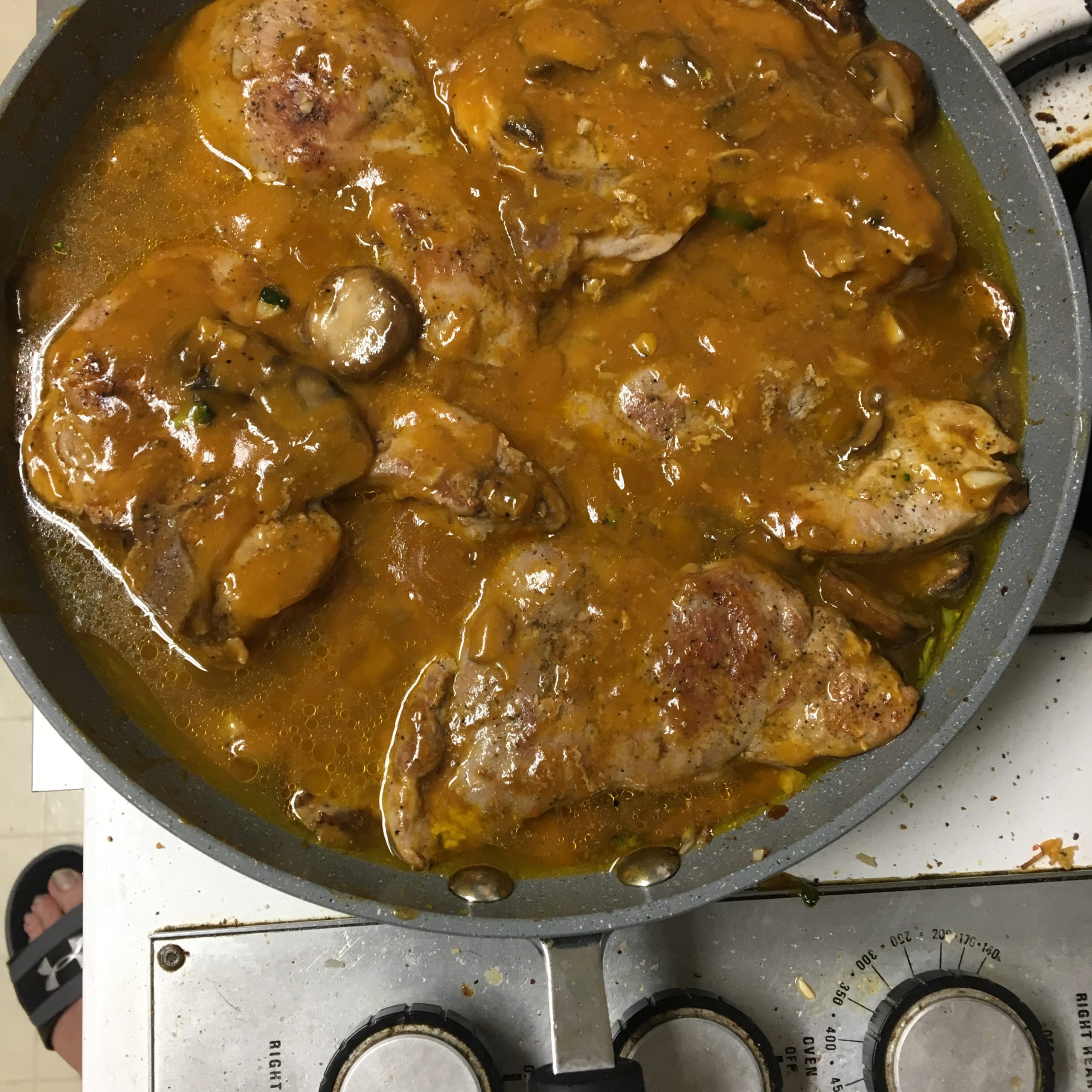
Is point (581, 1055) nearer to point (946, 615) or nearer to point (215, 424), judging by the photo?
point (946, 615)

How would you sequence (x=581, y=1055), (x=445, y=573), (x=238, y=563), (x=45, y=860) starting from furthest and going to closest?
(x=45, y=860), (x=445, y=573), (x=238, y=563), (x=581, y=1055)

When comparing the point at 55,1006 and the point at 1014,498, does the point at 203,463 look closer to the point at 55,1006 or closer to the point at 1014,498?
the point at 1014,498

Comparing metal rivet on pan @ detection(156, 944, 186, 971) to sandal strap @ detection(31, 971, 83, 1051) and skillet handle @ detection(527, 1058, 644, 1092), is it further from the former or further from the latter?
sandal strap @ detection(31, 971, 83, 1051)

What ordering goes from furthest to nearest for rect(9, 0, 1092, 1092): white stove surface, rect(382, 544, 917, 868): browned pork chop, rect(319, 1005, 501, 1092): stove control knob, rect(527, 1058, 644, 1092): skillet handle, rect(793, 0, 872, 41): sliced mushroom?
1. rect(793, 0, 872, 41): sliced mushroom
2. rect(9, 0, 1092, 1092): white stove surface
3. rect(382, 544, 917, 868): browned pork chop
4. rect(319, 1005, 501, 1092): stove control knob
5. rect(527, 1058, 644, 1092): skillet handle

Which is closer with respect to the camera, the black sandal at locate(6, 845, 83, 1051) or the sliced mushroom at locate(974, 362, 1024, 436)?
the sliced mushroom at locate(974, 362, 1024, 436)

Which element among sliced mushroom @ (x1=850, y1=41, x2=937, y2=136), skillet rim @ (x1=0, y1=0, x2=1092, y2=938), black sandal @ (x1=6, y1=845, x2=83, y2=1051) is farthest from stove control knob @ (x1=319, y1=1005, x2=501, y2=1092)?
sliced mushroom @ (x1=850, y1=41, x2=937, y2=136)

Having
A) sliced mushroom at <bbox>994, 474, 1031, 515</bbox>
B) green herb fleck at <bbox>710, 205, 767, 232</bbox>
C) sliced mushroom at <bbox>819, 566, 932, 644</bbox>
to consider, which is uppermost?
green herb fleck at <bbox>710, 205, 767, 232</bbox>

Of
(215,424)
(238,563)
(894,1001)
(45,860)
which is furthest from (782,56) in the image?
(45,860)
